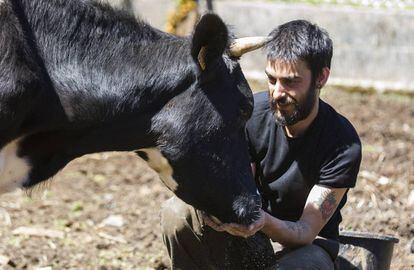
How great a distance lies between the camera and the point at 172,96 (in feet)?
17.1

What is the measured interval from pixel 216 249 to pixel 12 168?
1467mm

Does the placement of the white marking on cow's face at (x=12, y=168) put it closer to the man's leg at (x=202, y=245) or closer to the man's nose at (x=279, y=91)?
the man's leg at (x=202, y=245)

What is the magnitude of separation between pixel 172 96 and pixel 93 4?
27.1 inches

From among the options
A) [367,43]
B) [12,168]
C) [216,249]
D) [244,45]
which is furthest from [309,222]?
[367,43]

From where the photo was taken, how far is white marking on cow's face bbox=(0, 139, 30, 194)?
17.1ft

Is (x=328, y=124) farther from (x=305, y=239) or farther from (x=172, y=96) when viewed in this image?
(x=172, y=96)

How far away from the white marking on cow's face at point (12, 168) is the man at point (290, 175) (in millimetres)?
1064

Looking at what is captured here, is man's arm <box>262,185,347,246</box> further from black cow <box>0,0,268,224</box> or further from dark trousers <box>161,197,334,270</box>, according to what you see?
black cow <box>0,0,268,224</box>

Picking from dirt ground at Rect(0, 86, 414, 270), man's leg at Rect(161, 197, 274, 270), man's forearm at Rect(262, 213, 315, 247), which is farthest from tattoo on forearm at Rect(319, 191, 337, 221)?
dirt ground at Rect(0, 86, 414, 270)

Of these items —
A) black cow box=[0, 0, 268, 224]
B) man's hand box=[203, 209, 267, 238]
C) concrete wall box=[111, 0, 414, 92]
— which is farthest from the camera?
concrete wall box=[111, 0, 414, 92]

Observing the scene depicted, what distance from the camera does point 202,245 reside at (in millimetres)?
6043

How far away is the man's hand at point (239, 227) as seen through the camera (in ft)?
17.7

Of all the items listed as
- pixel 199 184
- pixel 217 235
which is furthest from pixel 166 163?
pixel 217 235

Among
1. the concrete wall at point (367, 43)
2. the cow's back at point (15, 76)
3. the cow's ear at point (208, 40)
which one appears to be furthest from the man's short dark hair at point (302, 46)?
the concrete wall at point (367, 43)
